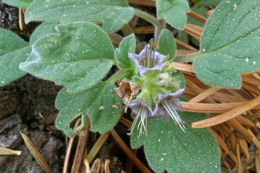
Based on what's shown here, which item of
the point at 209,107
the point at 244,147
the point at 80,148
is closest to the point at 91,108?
the point at 80,148

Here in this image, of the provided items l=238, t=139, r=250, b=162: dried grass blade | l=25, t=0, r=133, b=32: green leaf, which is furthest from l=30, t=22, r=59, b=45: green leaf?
l=238, t=139, r=250, b=162: dried grass blade

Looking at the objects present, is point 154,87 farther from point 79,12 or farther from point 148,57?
point 79,12

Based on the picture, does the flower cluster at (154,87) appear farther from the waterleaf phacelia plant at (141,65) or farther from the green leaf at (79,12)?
the green leaf at (79,12)

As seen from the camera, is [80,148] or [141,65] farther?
[80,148]

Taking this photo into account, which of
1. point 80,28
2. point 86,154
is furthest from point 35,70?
point 86,154

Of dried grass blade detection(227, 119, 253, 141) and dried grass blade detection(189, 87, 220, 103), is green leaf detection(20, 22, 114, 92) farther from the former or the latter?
dried grass blade detection(227, 119, 253, 141)

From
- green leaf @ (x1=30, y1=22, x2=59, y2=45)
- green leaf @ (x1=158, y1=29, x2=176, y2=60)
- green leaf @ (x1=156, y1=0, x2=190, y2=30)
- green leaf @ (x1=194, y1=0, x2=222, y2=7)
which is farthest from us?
green leaf @ (x1=194, y1=0, x2=222, y2=7)

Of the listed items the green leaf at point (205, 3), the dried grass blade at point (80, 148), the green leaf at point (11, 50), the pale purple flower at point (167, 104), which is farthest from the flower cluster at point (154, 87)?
the green leaf at point (205, 3)
